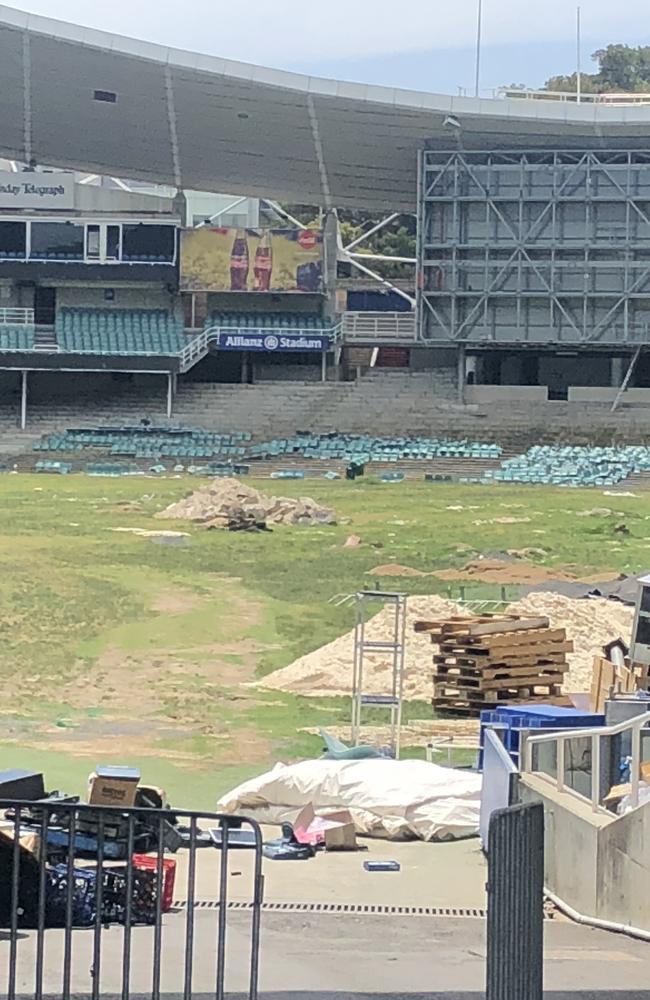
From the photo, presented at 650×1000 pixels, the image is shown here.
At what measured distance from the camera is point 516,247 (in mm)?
71062

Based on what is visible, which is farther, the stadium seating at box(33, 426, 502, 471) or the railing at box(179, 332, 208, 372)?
the railing at box(179, 332, 208, 372)

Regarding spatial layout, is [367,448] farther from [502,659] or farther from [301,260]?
[502,659]

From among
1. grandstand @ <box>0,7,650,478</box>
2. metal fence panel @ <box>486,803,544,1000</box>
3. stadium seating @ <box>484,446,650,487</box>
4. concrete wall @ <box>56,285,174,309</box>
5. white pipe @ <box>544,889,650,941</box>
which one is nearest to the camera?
metal fence panel @ <box>486,803,544,1000</box>

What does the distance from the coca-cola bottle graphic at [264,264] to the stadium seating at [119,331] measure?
14.0 ft

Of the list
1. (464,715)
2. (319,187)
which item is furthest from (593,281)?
(464,715)

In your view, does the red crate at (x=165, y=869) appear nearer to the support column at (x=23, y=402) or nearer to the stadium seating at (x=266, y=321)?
the support column at (x=23, y=402)

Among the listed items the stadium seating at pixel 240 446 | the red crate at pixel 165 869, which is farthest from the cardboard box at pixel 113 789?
the stadium seating at pixel 240 446

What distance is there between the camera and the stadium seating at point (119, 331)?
250 feet

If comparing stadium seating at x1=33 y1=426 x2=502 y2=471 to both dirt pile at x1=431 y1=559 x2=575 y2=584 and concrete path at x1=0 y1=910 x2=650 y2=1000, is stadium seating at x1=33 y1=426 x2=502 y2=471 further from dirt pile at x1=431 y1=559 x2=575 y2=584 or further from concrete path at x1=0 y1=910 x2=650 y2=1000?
concrete path at x1=0 y1=910 x2=650 y2=1000

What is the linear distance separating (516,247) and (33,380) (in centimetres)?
2294

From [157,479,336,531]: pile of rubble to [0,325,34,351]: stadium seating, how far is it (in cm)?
3098

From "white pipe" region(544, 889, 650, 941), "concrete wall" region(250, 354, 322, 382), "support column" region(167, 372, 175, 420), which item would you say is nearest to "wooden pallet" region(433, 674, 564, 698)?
"white pipe" region(544, 889, 650, 941)

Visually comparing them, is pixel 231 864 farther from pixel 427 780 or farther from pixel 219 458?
pixel 219 458

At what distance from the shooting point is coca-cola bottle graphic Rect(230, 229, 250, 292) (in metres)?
77.0
